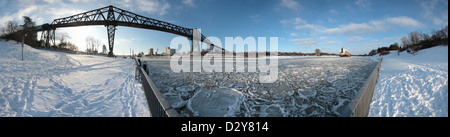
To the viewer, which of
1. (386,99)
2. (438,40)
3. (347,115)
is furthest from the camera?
(438,40)

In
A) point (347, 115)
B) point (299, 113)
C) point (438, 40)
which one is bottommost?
point (299, 113)

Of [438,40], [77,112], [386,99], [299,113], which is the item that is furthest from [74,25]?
[438,40]

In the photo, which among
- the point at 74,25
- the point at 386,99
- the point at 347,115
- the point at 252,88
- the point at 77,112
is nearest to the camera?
the point at 347,115

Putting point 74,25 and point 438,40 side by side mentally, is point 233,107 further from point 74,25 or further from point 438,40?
point 438,40

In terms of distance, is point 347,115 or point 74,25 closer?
point 347,115

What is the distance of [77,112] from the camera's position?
3527 mm

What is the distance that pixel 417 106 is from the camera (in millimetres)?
4023

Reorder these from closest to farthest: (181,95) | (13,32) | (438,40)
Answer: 1. (181,95)
2. (13,32)
3. (438,40)

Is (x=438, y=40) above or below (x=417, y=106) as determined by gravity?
above

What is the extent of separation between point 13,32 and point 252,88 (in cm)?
4303
